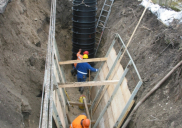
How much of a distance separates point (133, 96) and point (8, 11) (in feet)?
12.4

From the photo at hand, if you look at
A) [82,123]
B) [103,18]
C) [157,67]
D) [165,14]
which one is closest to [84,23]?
[103,18]

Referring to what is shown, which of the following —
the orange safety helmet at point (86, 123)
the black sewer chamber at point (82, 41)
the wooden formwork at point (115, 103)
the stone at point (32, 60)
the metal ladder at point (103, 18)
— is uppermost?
the metal ladder at point (103, 18)

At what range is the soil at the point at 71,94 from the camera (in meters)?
2.68

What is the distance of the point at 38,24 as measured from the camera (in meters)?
5.98

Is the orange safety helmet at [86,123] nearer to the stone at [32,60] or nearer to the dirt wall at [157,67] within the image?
the dirt wall at [157,67]

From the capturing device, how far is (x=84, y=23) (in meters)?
6.91

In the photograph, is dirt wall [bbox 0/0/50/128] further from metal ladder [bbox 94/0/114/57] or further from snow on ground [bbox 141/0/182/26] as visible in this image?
snow on ground [bbox 141/0/182/26]

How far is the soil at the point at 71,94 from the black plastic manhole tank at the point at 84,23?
4.85 ft

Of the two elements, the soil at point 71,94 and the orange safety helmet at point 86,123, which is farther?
the orange safety helmet at point 86,123

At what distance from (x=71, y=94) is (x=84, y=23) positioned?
3.01 meters

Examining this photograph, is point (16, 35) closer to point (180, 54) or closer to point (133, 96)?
point (133, 96)

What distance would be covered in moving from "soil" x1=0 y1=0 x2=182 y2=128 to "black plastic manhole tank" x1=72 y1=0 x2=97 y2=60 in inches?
58.1

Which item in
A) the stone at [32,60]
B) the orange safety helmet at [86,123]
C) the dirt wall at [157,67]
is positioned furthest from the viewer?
the stone at [32,60]

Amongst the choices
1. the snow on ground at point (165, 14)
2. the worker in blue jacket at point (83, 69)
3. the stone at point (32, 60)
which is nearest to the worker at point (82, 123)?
the stone at point (32, 60)
